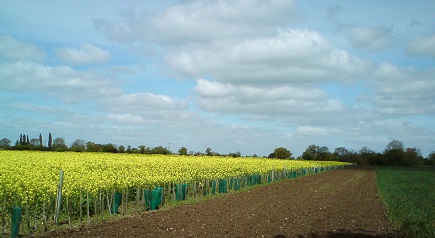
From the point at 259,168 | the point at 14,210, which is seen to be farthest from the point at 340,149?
the point at 14,210

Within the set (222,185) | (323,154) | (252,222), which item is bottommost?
(252,222)

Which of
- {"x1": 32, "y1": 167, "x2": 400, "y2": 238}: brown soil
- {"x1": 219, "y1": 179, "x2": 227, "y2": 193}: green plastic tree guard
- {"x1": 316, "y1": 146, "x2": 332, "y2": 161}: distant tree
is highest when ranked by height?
{"x1": 316, "y1": 146, "x2": 332, "y2": 161}: distant tree

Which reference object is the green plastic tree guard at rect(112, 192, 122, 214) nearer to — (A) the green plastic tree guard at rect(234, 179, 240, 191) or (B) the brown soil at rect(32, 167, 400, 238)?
(B) the brown soil at rect(32, 167, 400, 238)

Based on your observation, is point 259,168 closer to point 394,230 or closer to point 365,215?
point 365,215

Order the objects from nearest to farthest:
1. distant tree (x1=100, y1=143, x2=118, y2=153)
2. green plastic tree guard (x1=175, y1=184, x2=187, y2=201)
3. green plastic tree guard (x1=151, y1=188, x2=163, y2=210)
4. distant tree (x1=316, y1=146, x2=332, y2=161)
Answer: green plastic tree guard (x1=151, y1=188, x2=163, y2=210), green plastic tree guard (x1=175, y1=184, x2=187, y2=201), distant tree (x1=100, y1=143, x2=118, y2=153), distant tree (x1=316, y1=146, x2=332, y2=161)

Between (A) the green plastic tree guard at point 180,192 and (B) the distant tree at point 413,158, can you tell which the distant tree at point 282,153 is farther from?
(A) the green plastic tree guard at point 180,192

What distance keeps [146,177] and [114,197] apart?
133 inches

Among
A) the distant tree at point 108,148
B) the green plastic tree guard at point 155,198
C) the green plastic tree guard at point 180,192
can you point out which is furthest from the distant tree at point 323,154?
the green plastic tree guard at point 155,198

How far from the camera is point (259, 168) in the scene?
37.7 m

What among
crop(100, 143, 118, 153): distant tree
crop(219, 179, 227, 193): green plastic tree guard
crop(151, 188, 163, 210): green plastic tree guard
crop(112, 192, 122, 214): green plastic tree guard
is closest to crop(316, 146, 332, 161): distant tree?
crop(100, 143, 118, 153): distant tree

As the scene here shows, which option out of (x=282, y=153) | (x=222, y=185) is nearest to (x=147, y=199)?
(x=222, y=185)

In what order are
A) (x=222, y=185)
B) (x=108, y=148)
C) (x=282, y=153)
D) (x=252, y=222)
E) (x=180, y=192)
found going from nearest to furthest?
(x=252, y=222)
(x=180, y=192)
(x=222, y=185)
(x=108, y=148)
(x=282, y=153)

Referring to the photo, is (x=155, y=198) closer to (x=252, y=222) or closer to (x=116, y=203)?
(x=116, y=203)

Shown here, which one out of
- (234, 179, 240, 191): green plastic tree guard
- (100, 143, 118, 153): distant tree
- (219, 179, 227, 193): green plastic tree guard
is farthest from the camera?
(100, 143, 118, 153): distant tree
